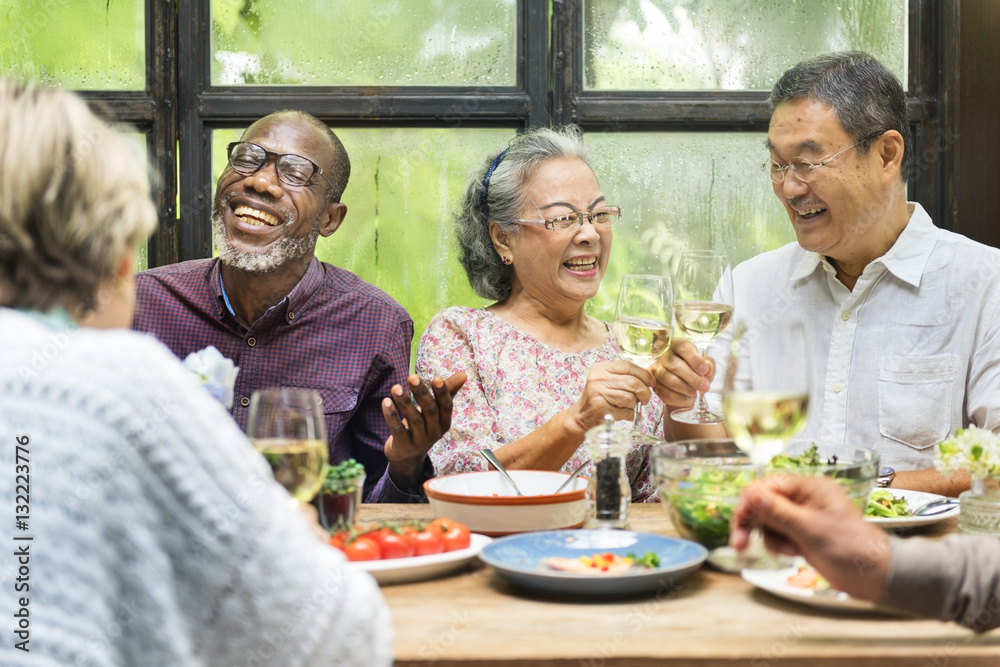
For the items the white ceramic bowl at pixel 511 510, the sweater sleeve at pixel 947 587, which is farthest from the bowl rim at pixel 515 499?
the sweater sleeve at pixel 947 587

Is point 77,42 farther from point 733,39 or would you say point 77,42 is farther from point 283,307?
point 733,39

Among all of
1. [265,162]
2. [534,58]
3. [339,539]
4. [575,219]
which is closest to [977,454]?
[339,539]

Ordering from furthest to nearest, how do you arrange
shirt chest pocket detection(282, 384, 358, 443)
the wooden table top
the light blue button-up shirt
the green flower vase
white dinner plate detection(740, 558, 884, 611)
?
shirt chest pocket detection(282, 384, 358, 443) < the light blue button-up shirt < the green flower vase < white dinner plate detection(740, 558, 884, 611) < the wooden table top

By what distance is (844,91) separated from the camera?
7.66ft

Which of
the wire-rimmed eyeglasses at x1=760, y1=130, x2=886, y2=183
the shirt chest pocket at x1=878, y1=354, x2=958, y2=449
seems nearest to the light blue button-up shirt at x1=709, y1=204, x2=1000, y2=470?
the shirt chest pocket at x1=878, y1=354, x2=958, y2=449

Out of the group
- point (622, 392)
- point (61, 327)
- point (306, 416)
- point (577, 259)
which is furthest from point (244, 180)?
point (61, 327)

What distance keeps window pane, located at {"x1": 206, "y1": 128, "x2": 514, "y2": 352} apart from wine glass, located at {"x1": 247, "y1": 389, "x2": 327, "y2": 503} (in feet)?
6.19

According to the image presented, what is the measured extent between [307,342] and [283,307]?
4.5 inches

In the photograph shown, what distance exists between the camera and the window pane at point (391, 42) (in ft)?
9.77

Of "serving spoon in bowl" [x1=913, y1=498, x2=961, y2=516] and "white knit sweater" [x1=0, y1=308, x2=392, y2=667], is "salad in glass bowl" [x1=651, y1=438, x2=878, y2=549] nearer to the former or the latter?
"serving spoon in bowl" [x1=913, y1=498, x2=961, y2=516]

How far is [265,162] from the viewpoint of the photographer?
2.53m

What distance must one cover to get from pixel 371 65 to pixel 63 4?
0.98m

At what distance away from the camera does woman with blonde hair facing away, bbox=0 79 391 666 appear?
80 centimetres

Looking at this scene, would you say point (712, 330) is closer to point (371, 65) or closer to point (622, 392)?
point (622, 392)
